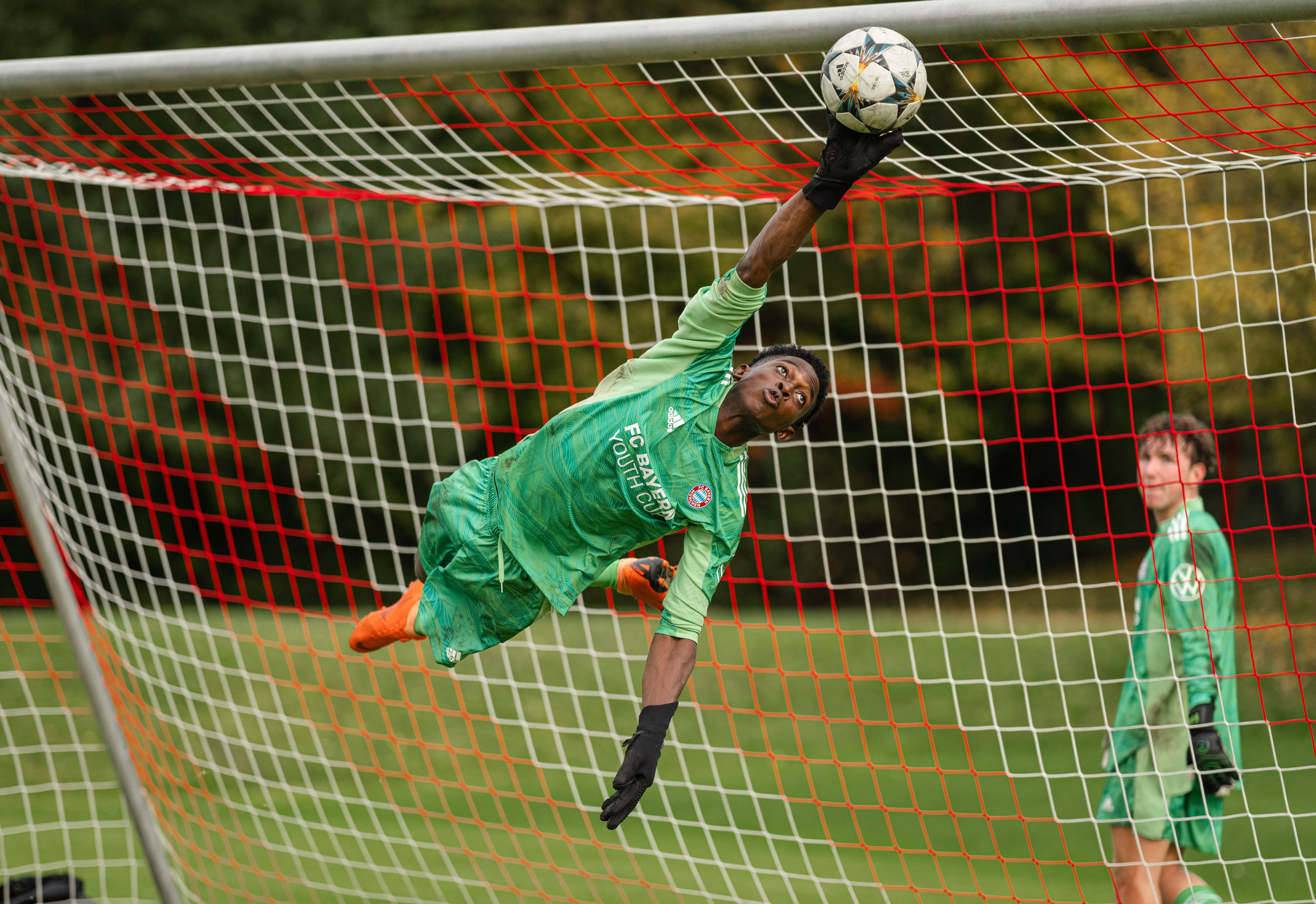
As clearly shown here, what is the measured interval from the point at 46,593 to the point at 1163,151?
11532 mm

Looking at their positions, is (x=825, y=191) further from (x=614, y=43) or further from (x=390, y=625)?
(x=390, y=625)

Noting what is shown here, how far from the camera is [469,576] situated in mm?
3664

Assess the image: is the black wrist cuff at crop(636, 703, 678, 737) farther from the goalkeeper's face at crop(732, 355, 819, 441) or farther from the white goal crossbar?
the white goal crossbar

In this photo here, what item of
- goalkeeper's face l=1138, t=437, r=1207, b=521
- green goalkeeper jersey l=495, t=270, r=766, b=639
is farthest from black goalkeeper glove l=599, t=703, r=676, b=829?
goalkeeper's face l=1138, t=437, r=1207, b=521

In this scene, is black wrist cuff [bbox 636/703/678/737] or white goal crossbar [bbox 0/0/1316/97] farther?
white goal crossbar [bbox 0/0/1316/97]

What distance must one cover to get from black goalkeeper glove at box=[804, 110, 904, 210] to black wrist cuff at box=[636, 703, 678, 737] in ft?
3.96

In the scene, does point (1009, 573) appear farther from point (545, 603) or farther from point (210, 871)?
point (545, 603)

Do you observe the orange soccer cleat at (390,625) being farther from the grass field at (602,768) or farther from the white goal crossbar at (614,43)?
the white goal crossbar at (614,43)

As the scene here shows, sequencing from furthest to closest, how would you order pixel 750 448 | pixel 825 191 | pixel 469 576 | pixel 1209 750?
pixel 750 448, pixel 1209 750, pixel 469 576, pixel 825 191

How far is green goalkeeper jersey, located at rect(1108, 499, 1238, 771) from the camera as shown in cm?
437

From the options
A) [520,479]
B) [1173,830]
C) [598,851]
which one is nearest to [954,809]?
[598,851]

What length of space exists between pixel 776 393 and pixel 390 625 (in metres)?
1.33

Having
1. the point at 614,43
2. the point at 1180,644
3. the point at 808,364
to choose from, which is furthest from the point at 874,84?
the point at 1180,644

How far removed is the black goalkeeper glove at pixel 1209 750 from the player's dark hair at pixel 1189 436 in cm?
84
